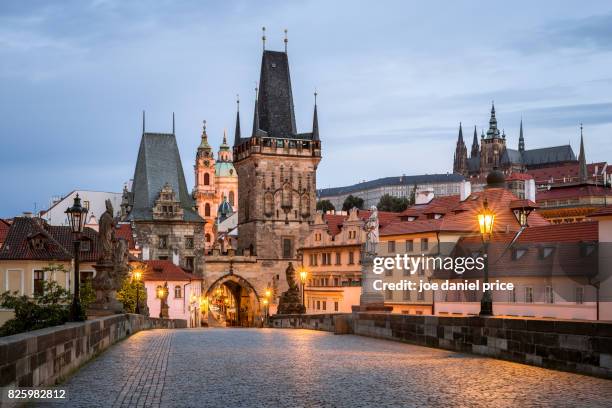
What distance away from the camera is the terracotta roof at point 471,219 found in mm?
67125

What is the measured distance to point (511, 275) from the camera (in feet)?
184

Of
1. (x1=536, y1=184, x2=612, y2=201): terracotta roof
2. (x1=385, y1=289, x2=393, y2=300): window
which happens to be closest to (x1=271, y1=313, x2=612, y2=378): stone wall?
(x1=385, y1=289, x2=393, y2=300): window

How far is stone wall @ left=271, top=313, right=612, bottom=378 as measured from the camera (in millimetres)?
15195

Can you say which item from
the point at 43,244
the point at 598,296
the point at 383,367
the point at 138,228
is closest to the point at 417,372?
the point at 383,367

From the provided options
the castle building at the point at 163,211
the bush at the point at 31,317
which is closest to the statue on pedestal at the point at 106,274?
the bush at the point at 31,317

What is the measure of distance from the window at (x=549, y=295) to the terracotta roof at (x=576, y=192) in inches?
3037

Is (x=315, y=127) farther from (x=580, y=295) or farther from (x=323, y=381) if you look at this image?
(x=323, y=381)

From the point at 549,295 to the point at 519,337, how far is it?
118ft

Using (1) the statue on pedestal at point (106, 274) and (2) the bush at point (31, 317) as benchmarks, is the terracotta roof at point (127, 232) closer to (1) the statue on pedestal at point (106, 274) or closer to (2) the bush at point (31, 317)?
(1) the statue on pedestal at point (106, 274)

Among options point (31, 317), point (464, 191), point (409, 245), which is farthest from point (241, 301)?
point (31, 317)

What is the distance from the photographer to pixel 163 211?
96.7 meters

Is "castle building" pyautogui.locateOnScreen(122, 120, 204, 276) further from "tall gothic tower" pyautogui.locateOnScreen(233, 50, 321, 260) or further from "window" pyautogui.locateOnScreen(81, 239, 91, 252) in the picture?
"window" pyautogui.locateOnScreen(81, 239, 91, 252)

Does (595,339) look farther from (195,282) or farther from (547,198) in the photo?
(547,198)

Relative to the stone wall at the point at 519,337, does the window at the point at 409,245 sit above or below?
above
